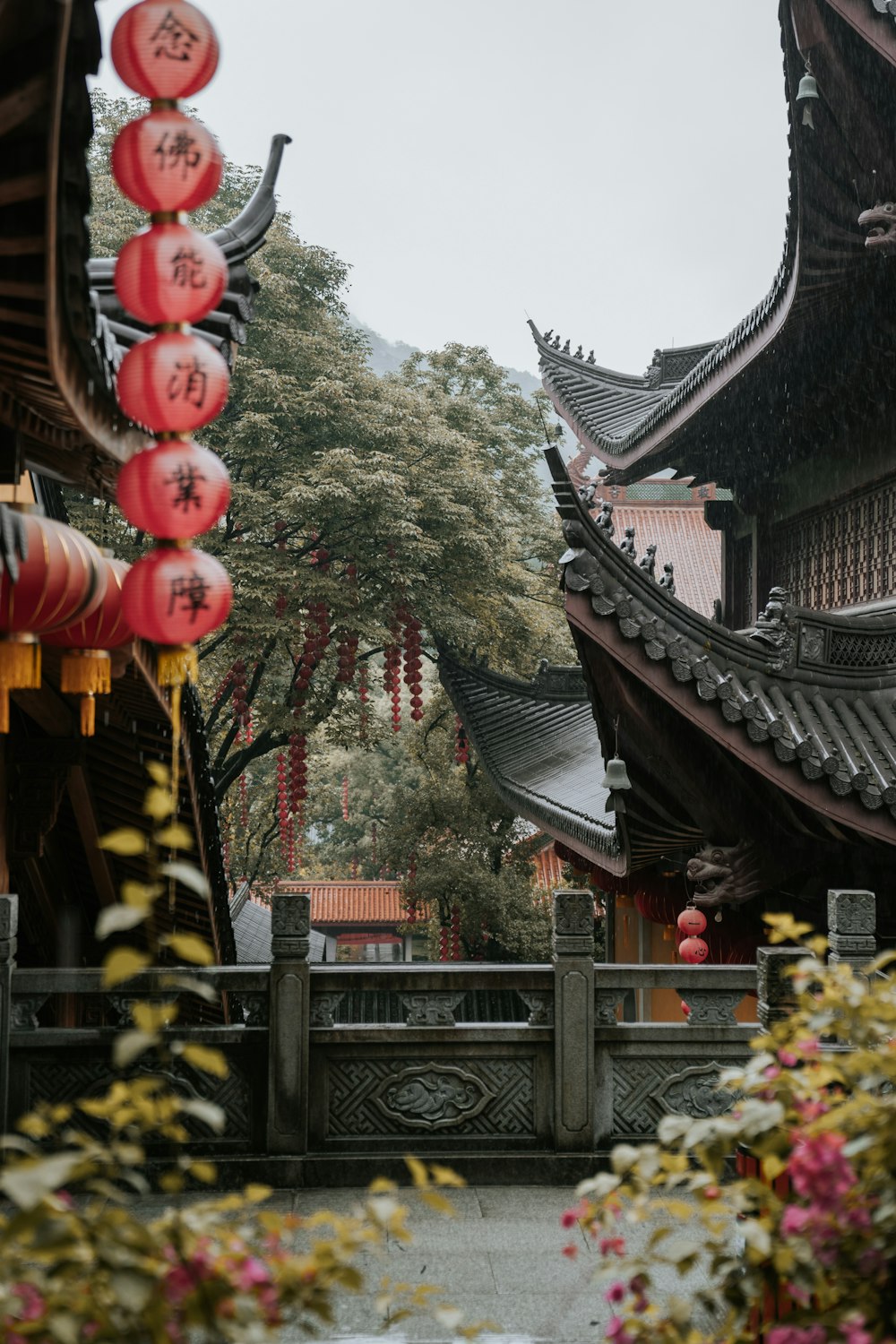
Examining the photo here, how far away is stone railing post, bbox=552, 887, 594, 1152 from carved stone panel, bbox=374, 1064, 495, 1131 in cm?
34

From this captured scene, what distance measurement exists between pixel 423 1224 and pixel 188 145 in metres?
3.94

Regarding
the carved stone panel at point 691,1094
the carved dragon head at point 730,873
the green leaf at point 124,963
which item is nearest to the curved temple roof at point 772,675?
the carved dragon head at point 730,873

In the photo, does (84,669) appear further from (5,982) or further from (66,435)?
(5,982)

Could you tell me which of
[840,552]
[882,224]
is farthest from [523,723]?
[882,224]

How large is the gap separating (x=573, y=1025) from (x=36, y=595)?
321cm

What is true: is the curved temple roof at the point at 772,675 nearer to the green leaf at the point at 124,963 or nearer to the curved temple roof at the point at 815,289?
the curved temple roof at the point at 815,289

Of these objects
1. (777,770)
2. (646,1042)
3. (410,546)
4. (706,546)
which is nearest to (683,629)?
(777,770)

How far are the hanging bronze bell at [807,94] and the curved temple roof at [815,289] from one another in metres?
0.06

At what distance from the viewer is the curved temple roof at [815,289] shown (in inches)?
240

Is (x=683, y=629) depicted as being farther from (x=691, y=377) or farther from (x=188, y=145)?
(x=188, y=145)

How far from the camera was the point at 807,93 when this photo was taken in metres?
6.13

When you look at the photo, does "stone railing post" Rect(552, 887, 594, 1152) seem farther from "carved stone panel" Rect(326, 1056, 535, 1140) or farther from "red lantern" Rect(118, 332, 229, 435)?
"red lantern" Rect(118, 332, 229, 435)

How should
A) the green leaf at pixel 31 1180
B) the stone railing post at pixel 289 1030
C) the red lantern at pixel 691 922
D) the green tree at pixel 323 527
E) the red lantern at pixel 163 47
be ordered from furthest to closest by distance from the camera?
1. the green tree at pixel 323 527
2. the red lantern at pixel 691 922
3. the stone railing post at pixel 289 1030
4. the red lantern at pixel 163 47
5. the green leaf at pixel 31 1180

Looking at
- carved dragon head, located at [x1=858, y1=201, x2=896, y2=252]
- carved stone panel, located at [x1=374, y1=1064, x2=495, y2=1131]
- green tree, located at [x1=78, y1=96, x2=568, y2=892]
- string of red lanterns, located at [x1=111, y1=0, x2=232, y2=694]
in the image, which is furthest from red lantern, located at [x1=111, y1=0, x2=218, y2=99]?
green tree, located at [x1=78, y1=96, x2=568, y2=892]
